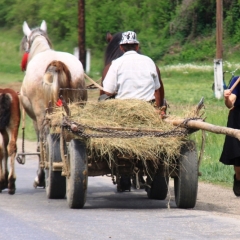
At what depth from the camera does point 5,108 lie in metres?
11.4

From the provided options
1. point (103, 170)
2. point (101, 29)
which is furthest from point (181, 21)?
point (103, 170)

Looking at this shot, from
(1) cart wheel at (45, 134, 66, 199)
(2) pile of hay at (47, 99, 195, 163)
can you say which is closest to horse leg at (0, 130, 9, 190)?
(1) cart wheel at (45, 134, 66, 199)

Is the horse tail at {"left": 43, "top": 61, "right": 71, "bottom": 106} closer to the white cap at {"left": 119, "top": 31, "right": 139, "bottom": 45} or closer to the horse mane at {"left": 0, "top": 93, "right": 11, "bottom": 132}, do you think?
the horse mane at {"left": 0, "top": 93, "right": 11, "bottom": 132}

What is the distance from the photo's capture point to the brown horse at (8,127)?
37.1 ft

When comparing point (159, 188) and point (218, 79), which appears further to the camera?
point (218, 79)

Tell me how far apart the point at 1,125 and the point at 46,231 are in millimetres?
3656

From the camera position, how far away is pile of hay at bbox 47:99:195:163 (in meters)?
8.93

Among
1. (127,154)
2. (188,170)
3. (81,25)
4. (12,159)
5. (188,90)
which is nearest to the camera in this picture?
(127,154)

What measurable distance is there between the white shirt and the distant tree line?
34526mm

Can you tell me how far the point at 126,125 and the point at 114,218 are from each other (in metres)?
1.15

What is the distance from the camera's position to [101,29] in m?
49.3

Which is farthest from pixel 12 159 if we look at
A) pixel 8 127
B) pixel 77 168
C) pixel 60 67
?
pixel 77 168

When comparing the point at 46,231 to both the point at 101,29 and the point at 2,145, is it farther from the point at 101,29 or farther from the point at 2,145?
the point at 101,29

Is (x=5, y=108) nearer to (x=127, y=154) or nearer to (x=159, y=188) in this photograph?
(x=159, y=188)
